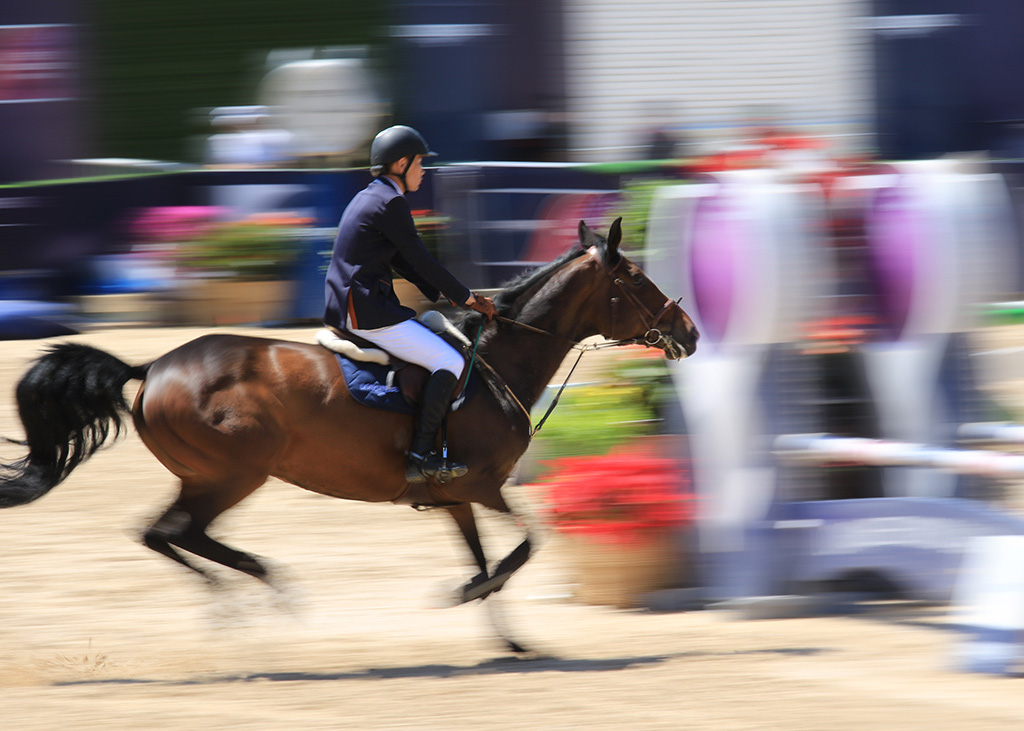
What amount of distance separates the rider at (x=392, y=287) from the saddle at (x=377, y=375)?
0.05 metres

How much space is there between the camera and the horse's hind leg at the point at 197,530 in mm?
5480

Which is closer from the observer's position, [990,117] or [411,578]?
[411,578]

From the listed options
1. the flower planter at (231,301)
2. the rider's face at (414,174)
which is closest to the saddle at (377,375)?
the rider's face at (414,174)

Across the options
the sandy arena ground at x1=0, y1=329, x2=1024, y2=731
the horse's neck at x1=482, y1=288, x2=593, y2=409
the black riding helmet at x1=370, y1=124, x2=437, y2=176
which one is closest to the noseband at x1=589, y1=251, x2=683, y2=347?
the horse's neck at x1=482, y1=288, x2=593, y2=409

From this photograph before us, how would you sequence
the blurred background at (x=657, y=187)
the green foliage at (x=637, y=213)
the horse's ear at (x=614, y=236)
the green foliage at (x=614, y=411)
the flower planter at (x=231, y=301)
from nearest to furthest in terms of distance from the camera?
the horse's ear at (x=614, y=236) < the blurred background at (x=657, y=187) < the green foliage at (x=614, y=411) < the green foliage at (x=637, y=213) < the flower planter at (x=231, y=301)

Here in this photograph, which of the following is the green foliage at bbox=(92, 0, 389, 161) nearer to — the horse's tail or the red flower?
the red flower

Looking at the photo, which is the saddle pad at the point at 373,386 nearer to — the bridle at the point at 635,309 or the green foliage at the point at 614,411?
the bridle at the point at 635,309

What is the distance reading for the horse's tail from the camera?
556cm

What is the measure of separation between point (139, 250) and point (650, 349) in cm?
895

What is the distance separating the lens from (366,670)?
A: 5.49 meters

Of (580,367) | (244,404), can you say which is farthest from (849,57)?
(244,404)

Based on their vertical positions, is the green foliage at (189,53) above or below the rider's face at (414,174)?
above

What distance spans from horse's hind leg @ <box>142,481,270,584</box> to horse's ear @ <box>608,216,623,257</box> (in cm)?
194

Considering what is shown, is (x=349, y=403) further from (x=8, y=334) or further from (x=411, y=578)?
(x=8, y=334)
